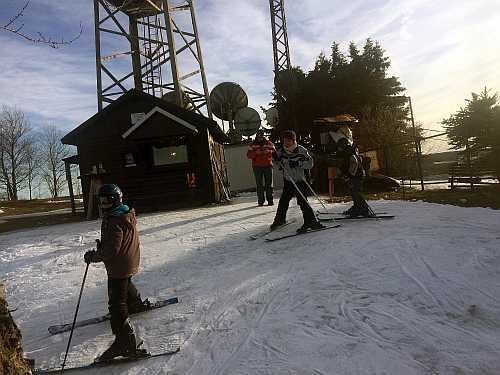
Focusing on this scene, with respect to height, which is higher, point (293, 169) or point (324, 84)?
point (324, 84)

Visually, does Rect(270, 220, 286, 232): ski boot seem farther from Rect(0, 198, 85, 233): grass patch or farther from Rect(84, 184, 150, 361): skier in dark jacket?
Rect(0, 198, 85, 233): grass patch

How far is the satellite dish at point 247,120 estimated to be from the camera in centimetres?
2727

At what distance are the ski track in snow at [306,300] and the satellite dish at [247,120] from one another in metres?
19.8

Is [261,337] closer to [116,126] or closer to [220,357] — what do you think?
[220,357]

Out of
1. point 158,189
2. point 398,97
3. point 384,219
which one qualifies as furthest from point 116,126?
point 398,97

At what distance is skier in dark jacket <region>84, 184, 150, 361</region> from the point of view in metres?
3.73

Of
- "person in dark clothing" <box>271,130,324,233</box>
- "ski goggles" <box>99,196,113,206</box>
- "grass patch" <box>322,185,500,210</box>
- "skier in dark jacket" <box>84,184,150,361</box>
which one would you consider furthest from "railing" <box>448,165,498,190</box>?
"ski goggles" <box>99,196,113,206</box>

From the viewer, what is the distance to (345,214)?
344 inches

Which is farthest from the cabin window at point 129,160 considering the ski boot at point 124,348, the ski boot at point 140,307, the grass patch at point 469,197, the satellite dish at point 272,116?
the satellite dish at point 272,116

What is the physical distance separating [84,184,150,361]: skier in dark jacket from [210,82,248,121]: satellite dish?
2591 centimetres

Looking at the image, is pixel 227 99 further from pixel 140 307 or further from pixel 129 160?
pixel 140 307

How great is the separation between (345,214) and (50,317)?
6.15m

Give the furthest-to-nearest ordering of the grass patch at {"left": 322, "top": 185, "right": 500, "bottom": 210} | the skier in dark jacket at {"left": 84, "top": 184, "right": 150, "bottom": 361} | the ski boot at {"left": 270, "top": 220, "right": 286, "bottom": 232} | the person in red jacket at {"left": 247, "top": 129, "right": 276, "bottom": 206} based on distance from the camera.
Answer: the person in red jacket at {"left": 247, "top": 129, "right": 276, "bottom": 206} → the grass patch at {"left": 322, "top": 185, "right": 500, "bottom": 210} → the ski boot at {"left": 270, "top": 220, "right": 286, "bottom": 232} → the skier in dark jacket at {"left": 84, "top": 184, "right": 150, "bottom": 361}

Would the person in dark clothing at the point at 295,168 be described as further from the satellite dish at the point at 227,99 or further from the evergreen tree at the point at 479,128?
the satellite dish at the point at 227,99
